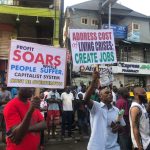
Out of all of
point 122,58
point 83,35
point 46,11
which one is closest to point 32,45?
point 83,35

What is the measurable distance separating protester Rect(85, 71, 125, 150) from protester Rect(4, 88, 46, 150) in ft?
2.59

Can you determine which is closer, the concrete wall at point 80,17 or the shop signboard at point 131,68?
the shop signboard at point 131,68

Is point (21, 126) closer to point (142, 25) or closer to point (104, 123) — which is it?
point (104, 123)

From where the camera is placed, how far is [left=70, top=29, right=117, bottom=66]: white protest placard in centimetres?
729

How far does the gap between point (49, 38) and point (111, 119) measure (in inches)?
691

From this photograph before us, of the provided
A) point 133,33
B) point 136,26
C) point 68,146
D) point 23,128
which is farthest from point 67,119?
point 136,26

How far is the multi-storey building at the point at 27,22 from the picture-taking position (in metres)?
21.2

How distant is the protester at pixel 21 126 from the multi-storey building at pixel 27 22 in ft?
52.4

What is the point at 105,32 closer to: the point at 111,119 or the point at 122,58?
the point at 111,119

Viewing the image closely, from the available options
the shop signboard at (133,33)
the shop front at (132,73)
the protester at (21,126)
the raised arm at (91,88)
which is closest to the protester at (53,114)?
the raised arm at (91,88)

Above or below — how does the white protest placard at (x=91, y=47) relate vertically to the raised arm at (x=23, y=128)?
above

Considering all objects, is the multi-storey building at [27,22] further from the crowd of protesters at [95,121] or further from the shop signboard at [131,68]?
the crowd of protesters at [95,121]

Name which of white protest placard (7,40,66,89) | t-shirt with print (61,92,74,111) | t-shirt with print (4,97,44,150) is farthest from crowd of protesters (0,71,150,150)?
t-shirt with print (61,92,74,111)

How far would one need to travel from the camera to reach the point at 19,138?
448 cm
